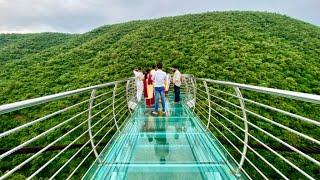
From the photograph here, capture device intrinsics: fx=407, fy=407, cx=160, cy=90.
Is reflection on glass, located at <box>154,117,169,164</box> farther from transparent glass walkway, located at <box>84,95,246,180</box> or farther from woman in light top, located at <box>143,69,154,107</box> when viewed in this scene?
woman in light top, located at <box>143,69,154,107</box>

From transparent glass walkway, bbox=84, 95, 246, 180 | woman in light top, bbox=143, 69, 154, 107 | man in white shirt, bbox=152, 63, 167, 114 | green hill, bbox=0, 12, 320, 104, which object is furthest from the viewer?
green hill, bbox=0, 12, 320, 104

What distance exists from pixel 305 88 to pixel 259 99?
211 inches

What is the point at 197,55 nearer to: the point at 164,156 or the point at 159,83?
the point at 159,83

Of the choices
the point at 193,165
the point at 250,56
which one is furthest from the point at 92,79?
the point at 193,165

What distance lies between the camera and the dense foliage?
106ft

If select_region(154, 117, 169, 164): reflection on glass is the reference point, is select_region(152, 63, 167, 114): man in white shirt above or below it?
above

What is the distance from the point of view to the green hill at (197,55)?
1278 inches

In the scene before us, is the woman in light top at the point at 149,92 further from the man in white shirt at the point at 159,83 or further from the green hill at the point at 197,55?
the green hill at the point at 197,55

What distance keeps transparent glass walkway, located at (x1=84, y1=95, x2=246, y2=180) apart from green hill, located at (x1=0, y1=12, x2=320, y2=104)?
22618 mm

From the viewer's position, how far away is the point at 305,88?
29.3m

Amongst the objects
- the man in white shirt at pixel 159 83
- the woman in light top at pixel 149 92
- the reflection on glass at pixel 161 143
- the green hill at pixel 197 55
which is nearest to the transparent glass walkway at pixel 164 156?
the reflection on glass at pixel 161 143

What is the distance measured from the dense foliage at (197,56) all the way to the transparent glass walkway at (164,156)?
15416 mm

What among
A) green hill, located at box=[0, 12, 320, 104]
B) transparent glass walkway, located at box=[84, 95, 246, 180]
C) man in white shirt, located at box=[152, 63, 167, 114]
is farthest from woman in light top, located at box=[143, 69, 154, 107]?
green hill, located at box=[0, 12, 320, 104]

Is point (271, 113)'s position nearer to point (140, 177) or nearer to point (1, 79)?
point (140, 177)
